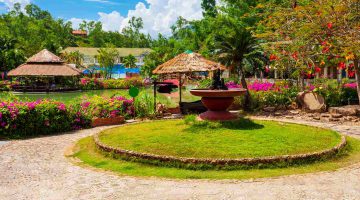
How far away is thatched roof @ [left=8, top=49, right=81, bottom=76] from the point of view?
39.8 meters

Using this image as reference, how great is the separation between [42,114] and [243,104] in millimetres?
10553

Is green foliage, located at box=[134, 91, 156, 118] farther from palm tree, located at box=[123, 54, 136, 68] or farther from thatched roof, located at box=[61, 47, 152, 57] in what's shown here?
thatched roof, located at box=[61, 47, 152, 57]

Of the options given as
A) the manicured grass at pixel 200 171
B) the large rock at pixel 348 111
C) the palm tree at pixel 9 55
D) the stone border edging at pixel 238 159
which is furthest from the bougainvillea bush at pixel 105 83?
the stone border edging at pixel 238 159

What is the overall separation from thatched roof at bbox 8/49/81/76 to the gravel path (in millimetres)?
32980

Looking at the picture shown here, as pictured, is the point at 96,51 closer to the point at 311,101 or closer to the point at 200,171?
the point at 311,101

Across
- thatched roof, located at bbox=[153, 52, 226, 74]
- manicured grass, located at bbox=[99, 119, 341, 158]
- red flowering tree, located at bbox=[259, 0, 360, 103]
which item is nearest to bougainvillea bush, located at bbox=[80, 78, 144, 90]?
thatched roof, located at bbox=[153, 52, 226, 74]

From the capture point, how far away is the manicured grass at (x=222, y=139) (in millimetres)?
9211

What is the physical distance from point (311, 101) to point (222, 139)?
918 centimetres

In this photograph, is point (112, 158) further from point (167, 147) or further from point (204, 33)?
point (204, 33)

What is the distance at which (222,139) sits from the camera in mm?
10320

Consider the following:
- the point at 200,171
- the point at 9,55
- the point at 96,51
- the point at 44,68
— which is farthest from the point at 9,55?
the point at 200,171

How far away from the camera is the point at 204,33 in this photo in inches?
1913

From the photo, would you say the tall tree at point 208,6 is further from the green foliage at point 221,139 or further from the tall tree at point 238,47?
the green foliage at point 221,139

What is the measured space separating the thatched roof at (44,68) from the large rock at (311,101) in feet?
95.5
